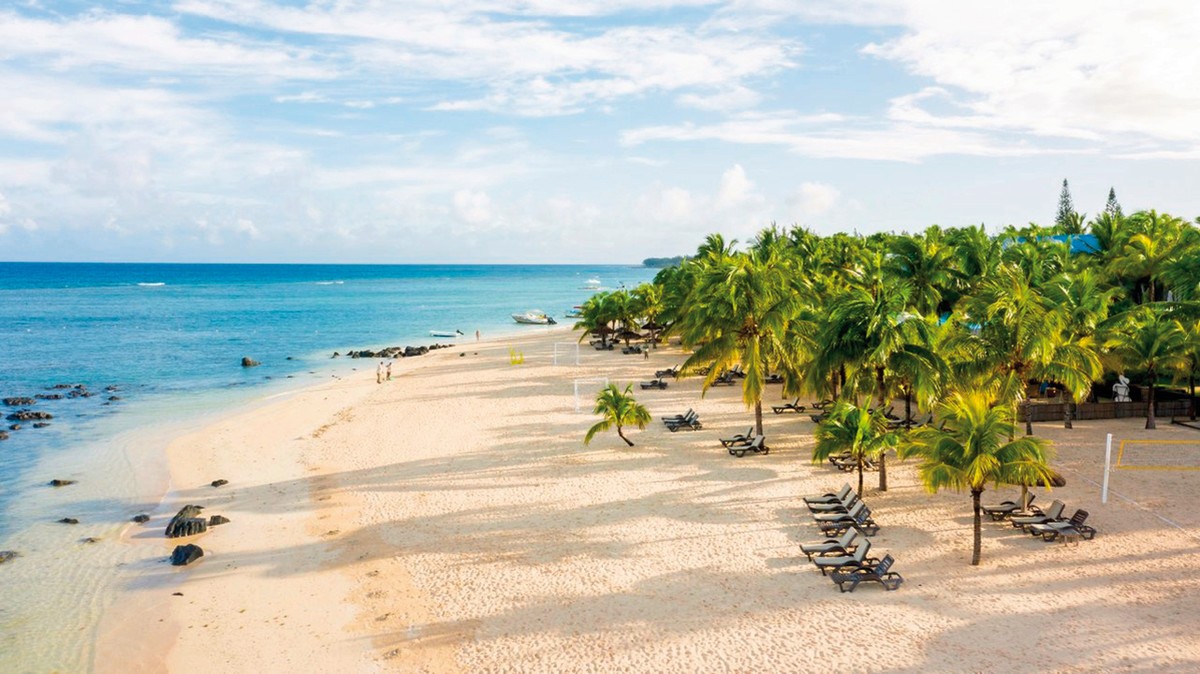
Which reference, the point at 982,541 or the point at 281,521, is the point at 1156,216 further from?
the point at 281,521

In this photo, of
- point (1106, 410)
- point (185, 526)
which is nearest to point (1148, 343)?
point (1106, 410)

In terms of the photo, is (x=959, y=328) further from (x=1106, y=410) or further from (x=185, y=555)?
(x=185, y=555)

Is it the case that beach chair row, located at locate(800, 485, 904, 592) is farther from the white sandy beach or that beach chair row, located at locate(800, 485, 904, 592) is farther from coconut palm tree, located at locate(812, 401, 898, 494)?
coconut palm tree, located at locate(812, 401, 898, 494)

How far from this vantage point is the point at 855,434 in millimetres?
16719

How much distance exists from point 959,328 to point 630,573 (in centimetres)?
1107

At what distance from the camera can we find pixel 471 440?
971 inches

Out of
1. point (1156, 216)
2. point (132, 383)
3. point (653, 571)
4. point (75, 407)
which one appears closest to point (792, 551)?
point (653, 571)

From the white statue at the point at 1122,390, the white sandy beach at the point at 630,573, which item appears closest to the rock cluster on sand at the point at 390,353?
the white sandy beach at the point at 630,573

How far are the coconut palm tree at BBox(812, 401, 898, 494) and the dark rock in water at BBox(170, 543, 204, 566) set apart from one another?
47.4 feet

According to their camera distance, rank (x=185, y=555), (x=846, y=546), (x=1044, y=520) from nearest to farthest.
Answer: (x=846, y=546)
(x=1044, y=520)
(x=185, y=555)

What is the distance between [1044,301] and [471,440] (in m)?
17.5

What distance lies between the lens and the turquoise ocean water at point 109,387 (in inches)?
593

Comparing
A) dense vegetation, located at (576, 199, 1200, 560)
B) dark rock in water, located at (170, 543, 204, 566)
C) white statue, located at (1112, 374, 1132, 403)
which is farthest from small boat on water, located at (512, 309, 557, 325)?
dark rock in water, located at (170, 543, 204, 566)

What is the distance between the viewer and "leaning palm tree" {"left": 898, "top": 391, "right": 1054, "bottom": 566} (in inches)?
501
